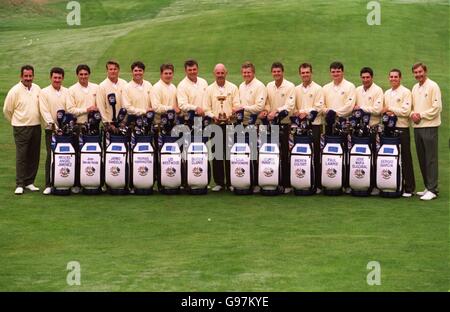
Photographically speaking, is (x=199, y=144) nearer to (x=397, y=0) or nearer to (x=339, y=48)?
(x=339, y=48)

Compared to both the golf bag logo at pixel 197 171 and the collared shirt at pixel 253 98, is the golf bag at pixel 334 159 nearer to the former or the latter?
the collared shirt at pixel 253 98

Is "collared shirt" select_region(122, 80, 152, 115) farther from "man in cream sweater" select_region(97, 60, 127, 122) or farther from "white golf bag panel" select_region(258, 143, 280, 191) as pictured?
"white golf bag panel" select_region(258, 143, 280, 191)

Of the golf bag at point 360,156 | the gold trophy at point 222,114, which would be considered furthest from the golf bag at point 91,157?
the golf bag at point 360,156

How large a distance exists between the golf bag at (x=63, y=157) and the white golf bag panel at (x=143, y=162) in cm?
88

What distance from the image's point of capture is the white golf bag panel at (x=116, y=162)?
16391 millimetres

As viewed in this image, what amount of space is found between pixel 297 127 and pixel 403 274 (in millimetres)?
5633

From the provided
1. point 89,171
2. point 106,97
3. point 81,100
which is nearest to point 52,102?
point 81,100

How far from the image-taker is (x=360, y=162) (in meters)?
16.3

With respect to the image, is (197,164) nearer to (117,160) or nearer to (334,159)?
(117,160)

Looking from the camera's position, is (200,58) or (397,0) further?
(397,0)

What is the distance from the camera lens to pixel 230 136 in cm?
1681
